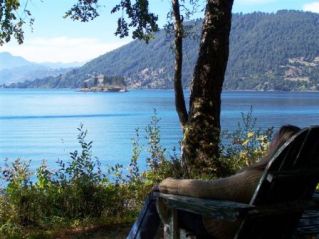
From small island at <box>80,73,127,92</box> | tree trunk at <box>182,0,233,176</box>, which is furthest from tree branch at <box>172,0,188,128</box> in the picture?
small island at <box>80,73,127,92</box>

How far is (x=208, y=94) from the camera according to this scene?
801 cm

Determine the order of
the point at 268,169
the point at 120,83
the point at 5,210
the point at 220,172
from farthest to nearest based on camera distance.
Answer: the point at 120,83 < the point at 220,172 < the point at 5,210 < the point at 268,169

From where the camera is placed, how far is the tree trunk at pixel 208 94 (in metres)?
7.90

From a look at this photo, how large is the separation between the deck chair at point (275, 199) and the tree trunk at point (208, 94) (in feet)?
14.8

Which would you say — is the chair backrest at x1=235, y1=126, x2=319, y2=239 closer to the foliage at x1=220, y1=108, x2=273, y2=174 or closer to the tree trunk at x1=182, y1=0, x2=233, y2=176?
the tree trunk at x1=182, y1=0, x2=233, y2=176

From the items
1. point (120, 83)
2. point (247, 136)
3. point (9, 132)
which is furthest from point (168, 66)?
point (247, 136)

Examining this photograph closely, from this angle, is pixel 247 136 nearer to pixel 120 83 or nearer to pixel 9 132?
pixel 9 132

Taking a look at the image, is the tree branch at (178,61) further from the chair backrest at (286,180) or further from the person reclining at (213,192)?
the chair backrest at (286,180)

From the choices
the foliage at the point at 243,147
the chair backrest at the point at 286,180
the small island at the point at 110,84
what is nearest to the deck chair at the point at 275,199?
the chair backrest at the point at 286,180

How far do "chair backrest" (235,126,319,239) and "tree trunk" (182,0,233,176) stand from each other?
14.9 ft

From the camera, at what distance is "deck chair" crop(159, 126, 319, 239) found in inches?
115

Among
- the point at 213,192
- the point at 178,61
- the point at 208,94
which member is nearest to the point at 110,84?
the point at 178,61

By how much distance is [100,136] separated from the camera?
41781mm

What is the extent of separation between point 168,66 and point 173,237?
600 ft
